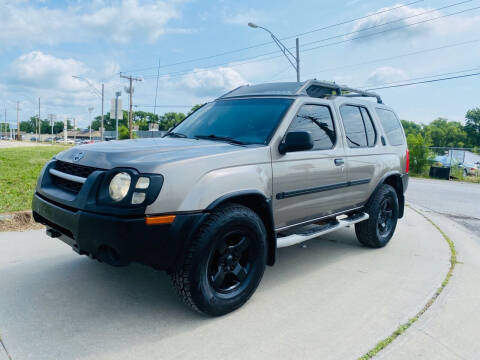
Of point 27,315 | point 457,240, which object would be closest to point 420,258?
point 457,240

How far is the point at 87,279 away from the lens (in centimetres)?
361

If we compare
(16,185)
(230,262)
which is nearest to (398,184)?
(230,262)

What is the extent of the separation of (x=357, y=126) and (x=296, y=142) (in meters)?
1.72

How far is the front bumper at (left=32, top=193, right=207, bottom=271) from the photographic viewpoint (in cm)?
256

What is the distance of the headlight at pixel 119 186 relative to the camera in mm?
2656

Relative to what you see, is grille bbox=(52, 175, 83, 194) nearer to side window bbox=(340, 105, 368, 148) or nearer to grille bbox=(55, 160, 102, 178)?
grille bbox=(55, 160, 102, 178)

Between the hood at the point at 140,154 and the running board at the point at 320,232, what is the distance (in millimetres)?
959

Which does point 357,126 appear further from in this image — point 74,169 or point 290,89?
point 74,169

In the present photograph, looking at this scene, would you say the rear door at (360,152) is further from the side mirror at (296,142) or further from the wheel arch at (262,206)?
the wheel arch at (262,206)

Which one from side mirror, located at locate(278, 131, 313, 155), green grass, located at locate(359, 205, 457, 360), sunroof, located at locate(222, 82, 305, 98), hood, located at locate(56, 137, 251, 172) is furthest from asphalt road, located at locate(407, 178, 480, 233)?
hood, located at locate(56, 137, 251, 172)

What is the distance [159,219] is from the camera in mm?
2605

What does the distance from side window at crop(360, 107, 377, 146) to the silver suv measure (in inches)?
10.7

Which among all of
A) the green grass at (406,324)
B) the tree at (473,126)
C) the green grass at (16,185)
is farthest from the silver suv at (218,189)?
the tree at (473,126)

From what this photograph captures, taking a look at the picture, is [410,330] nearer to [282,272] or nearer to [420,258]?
[282,272]
